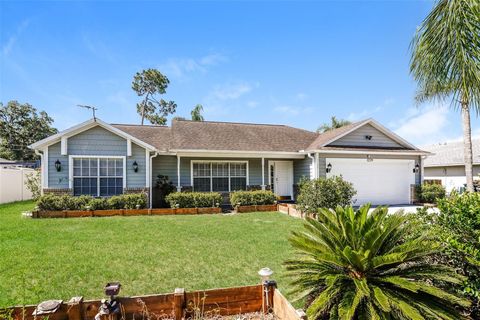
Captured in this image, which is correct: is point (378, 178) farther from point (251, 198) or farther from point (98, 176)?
point (98, 176)

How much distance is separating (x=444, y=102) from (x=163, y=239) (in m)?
7.26

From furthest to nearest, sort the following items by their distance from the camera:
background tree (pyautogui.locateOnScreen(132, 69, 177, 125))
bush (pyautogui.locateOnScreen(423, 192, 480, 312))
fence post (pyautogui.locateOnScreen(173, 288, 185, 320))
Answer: background tree (pyautogui.locateOnScreen(132, 69, 177, 125)) → fence post (pyautogui.locateOnScreen(173, 288, 185, 320)) → bush (pyautogui.locateOnScreen(423, 192, 480, 312))

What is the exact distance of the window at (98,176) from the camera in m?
11.6

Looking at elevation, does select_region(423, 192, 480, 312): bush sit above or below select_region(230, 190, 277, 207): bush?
above

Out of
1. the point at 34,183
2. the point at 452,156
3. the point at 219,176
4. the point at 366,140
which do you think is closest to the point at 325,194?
the point at 219,176

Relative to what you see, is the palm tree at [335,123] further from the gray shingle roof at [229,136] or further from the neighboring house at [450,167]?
the gray shingle roof at [229,136]

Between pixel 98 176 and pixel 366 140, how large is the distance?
1444cm

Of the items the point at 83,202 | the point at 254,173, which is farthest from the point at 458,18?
the point at 83,202

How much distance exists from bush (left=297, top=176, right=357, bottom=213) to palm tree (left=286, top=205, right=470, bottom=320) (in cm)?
684

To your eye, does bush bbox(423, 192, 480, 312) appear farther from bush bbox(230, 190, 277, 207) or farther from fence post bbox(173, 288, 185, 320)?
bush bbox(230, 190, 277, 207)

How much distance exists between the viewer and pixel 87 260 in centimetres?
519

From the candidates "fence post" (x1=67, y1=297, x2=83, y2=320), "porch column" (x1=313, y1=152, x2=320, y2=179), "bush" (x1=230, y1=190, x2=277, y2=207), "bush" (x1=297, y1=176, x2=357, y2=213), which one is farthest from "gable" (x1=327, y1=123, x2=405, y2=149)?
"fence post" (x1=67, y1=297, x2=83, y2=320)

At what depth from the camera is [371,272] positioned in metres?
2.71

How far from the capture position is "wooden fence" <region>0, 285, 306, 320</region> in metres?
2.83
